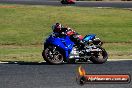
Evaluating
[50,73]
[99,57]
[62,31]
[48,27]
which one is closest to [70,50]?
[62,31]

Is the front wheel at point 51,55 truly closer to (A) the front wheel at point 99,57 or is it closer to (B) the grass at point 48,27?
(A) the front wheel at point 99,57

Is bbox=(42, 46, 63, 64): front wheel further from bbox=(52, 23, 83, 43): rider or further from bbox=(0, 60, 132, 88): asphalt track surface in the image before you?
bbox=(52, 23, 83, 43): rider

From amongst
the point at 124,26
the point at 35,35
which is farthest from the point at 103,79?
the point at 124,26

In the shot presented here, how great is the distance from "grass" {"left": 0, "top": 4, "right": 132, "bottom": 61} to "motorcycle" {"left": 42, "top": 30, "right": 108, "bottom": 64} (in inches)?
97.4

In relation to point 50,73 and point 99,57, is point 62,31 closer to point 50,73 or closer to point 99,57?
point 99,57

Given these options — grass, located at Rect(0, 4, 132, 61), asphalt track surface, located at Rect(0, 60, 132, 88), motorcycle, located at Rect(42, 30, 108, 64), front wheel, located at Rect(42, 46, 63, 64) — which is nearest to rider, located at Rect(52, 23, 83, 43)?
motorcycle, located at Rect(42, 30, 108, 64)

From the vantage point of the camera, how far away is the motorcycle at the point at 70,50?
714 inches

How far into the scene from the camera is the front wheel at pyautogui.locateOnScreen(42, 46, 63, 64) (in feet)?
59.2

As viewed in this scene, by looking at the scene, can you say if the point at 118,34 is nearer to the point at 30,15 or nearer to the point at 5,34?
the point at 5,34

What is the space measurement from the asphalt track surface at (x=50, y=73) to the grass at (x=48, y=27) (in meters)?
3.11

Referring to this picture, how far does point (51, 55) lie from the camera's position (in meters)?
18.1

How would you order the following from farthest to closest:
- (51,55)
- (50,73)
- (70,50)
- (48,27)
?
(48,27) → (70,50) → (51,55) → (50,73)

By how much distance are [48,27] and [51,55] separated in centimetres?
1729

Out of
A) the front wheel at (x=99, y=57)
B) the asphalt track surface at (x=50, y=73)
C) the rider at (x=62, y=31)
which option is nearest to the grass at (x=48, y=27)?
the rider at (x=62, y=31)
